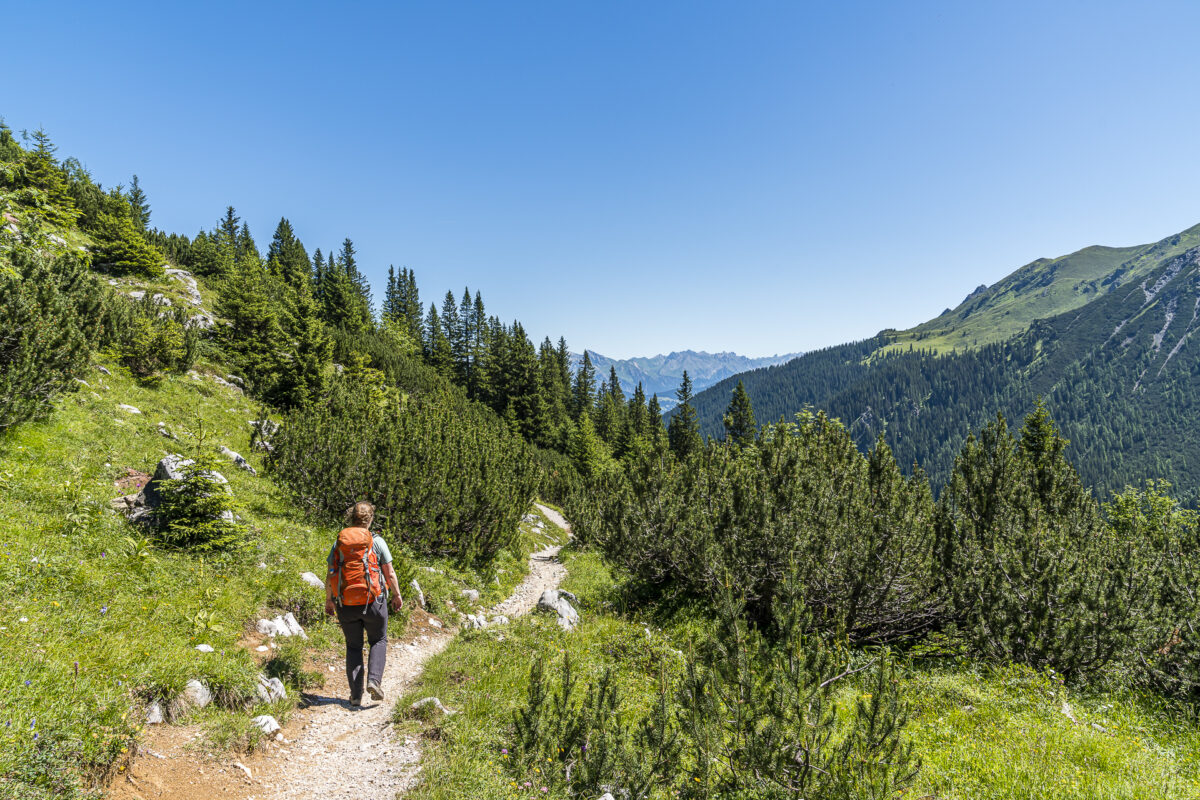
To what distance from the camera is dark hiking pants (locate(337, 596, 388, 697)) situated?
607 cm

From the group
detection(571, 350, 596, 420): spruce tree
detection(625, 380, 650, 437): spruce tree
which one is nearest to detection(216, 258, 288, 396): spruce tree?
detection(625, 380, 650, 437): spruce tree

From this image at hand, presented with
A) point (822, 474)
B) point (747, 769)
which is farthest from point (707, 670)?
point (822, 474)

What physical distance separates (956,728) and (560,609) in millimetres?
7460

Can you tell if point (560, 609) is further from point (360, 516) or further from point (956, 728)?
point (956, 728)

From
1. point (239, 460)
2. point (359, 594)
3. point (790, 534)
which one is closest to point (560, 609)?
point (790, 534)

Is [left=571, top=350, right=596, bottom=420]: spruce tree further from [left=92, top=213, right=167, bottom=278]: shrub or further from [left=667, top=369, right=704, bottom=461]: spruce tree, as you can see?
[left=92, top=213, right=167, bottom=278]: shrub

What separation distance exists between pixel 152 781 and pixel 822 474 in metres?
12.5

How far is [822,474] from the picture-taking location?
12.2m

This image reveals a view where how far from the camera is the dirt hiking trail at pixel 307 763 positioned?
3971mm

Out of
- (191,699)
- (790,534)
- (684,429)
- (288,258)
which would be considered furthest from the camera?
(288,258)

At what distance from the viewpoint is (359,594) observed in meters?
6.03

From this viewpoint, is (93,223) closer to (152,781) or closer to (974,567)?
(152,781)

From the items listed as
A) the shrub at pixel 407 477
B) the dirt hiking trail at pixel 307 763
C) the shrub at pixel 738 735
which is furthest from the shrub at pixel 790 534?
the dirt hiking trail at pixel 307 763

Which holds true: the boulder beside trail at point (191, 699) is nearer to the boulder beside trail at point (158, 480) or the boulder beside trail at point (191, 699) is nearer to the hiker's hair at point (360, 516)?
the hiker's hair at point (360, 516)
